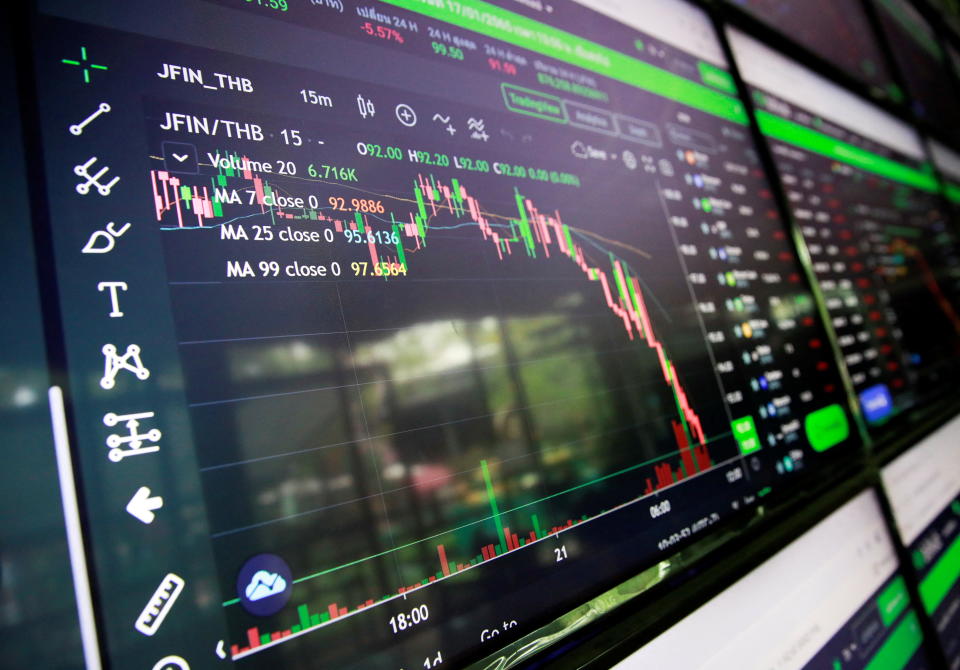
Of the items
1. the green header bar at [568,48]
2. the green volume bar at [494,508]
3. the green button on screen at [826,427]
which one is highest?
Result: the green header bar at [568,48]

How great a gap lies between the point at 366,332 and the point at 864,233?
1617 millimetres

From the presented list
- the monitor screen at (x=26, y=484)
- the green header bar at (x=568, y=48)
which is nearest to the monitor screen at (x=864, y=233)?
the green header bar at (x=568, y=48)

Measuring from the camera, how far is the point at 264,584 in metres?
0.48

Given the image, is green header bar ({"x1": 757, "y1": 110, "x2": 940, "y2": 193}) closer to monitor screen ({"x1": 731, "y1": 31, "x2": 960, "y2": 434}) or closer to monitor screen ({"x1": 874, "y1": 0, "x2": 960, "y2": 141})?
monitor screen ({"x1": 731, "y1": 31, "x2": 960, "y2": 434})

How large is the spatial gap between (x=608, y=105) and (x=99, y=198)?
2.71ft

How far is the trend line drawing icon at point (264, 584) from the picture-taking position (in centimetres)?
47

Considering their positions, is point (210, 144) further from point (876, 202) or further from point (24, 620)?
point (876, 202)

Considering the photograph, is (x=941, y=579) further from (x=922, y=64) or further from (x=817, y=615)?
(x=922, y=64)

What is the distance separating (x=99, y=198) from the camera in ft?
1.60

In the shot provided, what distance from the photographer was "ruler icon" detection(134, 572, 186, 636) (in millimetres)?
426

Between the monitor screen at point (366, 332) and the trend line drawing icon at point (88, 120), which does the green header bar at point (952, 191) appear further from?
the trend line drawing icon at point (88, 120)

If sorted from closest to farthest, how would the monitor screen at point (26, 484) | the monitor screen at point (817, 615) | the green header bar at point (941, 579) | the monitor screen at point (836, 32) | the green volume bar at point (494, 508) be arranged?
the monitor screen at point (26, 484) < the green volume bar at point (494, 508) < the monitor screen at point (817, 615) < the green header bar at point (941, 579) < the monitor screen at point (836, 32)

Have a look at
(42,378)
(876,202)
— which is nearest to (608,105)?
(42,378)

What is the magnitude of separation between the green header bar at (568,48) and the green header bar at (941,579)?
1.18 meters
